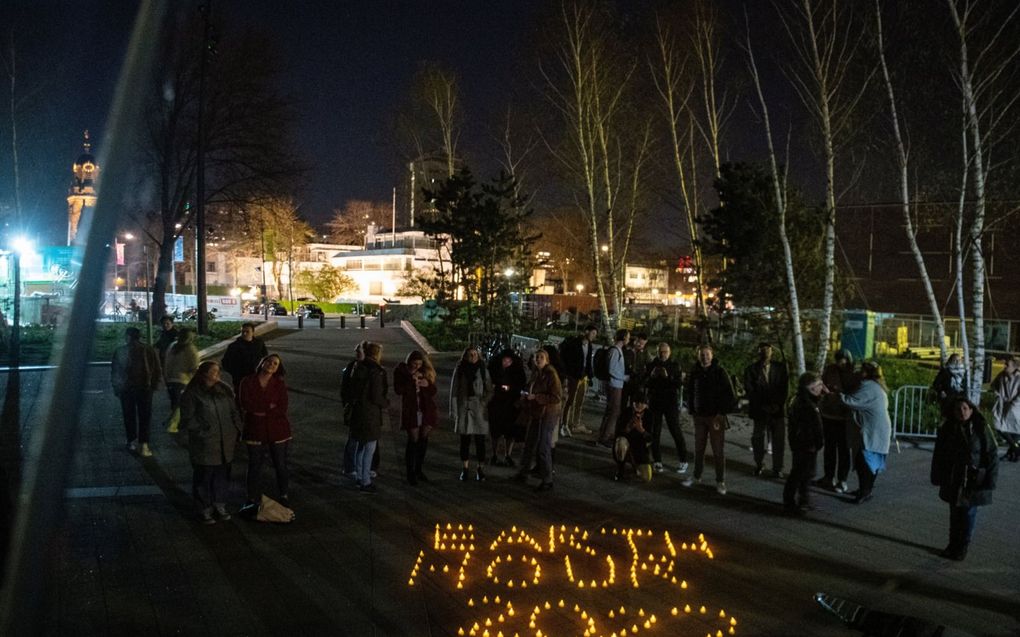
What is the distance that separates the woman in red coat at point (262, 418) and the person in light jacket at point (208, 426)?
0.58 feet

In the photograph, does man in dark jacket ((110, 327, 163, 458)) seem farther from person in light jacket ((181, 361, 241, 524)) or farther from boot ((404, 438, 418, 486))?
boot ((404, 438, 418, 486))

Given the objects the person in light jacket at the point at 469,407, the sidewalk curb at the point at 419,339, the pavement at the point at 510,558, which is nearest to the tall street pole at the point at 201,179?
the sidewalk curb at the point at 419,339

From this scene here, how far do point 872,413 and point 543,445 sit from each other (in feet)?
11.1

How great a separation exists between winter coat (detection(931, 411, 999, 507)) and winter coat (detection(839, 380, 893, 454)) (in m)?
1.45

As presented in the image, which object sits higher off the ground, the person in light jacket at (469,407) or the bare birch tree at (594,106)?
the bare birch tree at (594,106)

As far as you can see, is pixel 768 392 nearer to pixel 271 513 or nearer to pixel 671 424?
pixel 671 424

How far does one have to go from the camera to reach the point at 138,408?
9.87m

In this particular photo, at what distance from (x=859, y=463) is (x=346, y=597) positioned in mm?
5558

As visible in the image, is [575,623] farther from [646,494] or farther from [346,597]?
[646,494]

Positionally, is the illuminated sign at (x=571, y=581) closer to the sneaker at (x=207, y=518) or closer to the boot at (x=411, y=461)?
the boot at (x=411, y=461)

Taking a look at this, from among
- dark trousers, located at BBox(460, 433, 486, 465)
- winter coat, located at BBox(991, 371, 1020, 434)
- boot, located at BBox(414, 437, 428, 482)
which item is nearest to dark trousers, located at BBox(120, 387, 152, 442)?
boot, located at BBox(414, 437, 428, 482)

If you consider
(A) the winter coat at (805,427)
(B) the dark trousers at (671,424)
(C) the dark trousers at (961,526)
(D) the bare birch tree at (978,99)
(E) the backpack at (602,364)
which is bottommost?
(C) the dark trousers at (961,526)

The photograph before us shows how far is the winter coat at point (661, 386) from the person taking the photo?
9547mm

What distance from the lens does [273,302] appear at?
5641 centimetres
